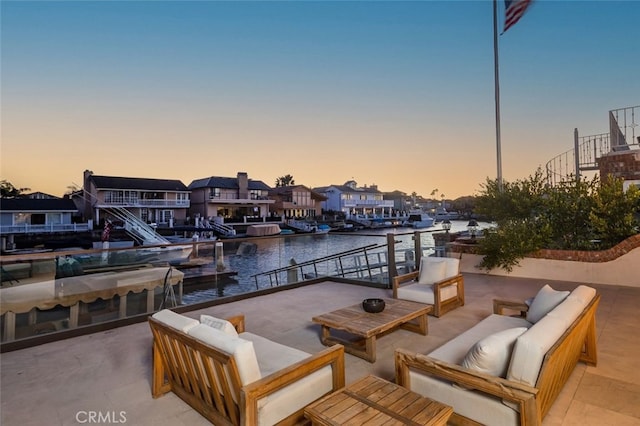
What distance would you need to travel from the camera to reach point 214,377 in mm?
1885

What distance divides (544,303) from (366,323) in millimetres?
1572

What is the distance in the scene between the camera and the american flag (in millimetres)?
7453

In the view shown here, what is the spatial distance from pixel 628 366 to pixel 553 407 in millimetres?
1168

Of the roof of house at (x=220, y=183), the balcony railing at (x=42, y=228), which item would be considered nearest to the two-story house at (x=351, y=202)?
the roof of house at (x=220, y=183)

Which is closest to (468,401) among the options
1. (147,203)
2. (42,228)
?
(42,228)

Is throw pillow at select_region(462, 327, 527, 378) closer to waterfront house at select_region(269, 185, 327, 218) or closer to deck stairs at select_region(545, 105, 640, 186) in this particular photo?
deck stairs at select_region(545, 105, 640, 186)

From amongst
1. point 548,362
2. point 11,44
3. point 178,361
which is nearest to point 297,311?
point 178,361

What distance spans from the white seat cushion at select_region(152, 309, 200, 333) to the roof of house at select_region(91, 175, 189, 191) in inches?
1269

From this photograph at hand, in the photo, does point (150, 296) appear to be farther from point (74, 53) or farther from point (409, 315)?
point (74, 53)

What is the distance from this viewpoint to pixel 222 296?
526 centimetres

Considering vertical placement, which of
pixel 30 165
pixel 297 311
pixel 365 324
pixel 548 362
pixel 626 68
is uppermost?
pixel 626 68

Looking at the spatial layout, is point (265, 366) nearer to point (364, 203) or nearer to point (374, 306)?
point (374, 306)

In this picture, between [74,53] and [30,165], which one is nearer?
[74,53]

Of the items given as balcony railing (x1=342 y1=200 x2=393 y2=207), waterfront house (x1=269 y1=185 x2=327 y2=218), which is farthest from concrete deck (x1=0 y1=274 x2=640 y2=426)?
balcony railing (x1=342 y1=200 x2=393 y2=207)
